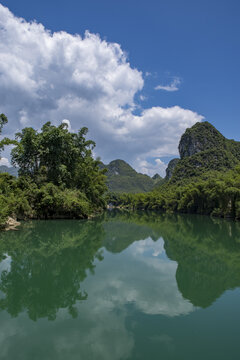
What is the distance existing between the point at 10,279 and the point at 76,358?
5.30 metres

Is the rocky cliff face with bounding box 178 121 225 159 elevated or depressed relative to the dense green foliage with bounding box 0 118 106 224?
elevated

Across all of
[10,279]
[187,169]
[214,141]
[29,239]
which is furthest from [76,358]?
[214,141]

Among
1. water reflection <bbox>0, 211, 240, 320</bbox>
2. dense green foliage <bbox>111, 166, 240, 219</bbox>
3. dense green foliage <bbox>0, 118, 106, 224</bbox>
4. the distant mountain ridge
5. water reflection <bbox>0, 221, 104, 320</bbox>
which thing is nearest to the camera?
water reflection <bbox>0, 221, 104, 320</bbox>

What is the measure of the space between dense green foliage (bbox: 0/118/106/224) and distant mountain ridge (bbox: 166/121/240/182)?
77.7 m

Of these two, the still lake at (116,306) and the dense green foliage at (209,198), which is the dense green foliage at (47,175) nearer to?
the still lake at (116,306)

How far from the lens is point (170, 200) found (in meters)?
72.3

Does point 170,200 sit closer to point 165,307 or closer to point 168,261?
point 168,261

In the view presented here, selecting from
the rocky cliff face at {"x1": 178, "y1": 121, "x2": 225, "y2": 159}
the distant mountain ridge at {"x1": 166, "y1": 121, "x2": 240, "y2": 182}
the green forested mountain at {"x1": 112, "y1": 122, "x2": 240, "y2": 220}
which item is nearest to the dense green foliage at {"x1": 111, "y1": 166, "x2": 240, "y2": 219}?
the green forested mountain at {"x1": 112, "y1": 122, "x2": 240, "y2": 220}

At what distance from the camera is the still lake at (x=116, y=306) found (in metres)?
4.51

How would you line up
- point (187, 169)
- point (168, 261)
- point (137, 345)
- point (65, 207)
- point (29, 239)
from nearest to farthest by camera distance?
point (137, 345) < point (168, 261) < point (29, 239) < point (65, 207) < point (187, 169)

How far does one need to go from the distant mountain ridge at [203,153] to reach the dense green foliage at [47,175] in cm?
7772

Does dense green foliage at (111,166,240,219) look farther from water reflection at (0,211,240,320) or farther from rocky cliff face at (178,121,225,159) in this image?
rocky cliff face at (178,121,225,159)

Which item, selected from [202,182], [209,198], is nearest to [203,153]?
[202,182]

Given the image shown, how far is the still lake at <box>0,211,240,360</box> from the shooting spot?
4508 mm
